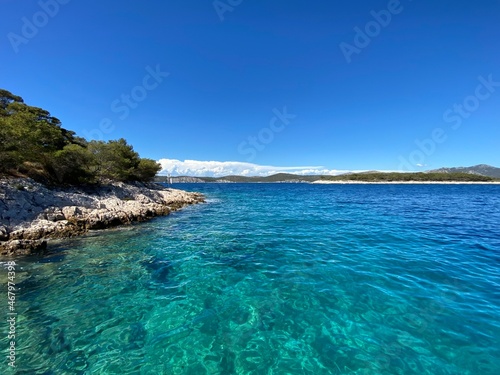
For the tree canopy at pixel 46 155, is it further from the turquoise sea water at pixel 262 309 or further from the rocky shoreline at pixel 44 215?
the turquoise sea water at pixel 262 309

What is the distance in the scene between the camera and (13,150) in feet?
70.3

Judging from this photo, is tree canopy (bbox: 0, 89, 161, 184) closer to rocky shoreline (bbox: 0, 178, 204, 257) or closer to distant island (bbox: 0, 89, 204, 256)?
distant island (bbox: 0, 89, 204, 256)

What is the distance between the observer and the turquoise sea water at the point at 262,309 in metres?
5.60

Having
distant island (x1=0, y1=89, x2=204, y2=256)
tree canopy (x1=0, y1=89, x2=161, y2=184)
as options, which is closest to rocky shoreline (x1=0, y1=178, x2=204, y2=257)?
distant island (x1=0, y1=89, x2=204, y2=256)

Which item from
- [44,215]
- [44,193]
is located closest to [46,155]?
[44,193]

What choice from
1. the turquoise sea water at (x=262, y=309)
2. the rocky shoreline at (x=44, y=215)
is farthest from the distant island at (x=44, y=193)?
the turquoise sea water at (x=262, y=309)

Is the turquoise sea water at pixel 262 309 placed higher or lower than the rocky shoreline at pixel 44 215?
lower

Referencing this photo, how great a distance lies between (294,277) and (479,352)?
5.88m

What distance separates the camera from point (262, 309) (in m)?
7.80

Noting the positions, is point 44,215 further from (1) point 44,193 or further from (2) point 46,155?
(2) point 46,155

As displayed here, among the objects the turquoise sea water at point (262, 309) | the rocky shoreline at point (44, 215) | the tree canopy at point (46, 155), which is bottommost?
the turquoise sea water at point (262, 309)

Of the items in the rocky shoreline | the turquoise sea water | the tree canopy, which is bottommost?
the turquoise sea water

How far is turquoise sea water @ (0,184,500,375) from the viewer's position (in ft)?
18.4

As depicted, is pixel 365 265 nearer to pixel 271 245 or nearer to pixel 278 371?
pixel 271 245
